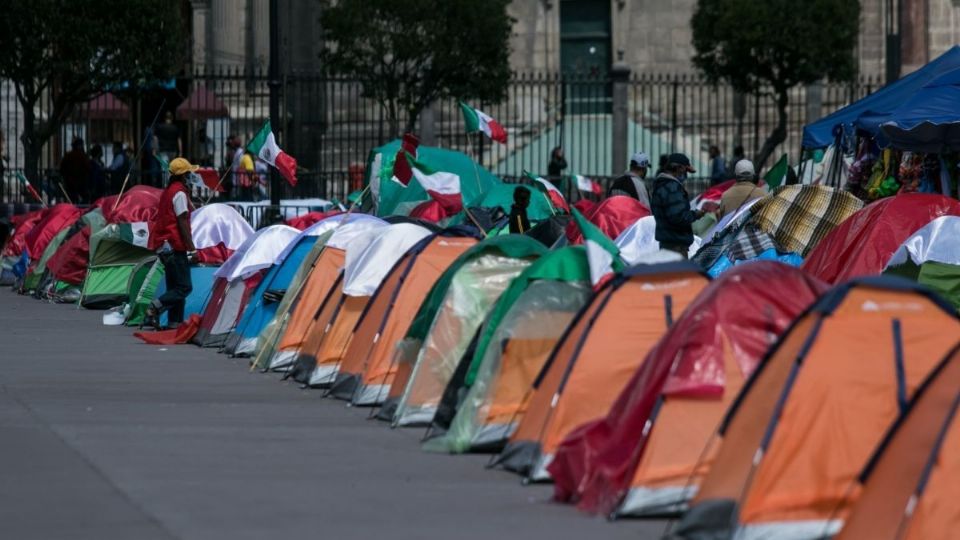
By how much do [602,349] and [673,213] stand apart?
20.1 ft

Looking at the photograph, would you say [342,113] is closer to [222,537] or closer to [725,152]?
[725,152]

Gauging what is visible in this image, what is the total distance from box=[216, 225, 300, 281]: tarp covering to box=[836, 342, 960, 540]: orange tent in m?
10.2

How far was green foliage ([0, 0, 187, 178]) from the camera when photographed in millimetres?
32562

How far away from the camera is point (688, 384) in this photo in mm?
10602

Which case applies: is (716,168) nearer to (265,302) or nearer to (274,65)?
(274,65)

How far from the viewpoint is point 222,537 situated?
998cm

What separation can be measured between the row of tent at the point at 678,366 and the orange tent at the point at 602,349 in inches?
0.4

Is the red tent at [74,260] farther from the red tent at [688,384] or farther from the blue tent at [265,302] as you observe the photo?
the red tent at [688,384]

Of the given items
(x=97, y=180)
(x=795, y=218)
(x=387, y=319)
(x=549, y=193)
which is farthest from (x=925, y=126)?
(x=97, y=180)

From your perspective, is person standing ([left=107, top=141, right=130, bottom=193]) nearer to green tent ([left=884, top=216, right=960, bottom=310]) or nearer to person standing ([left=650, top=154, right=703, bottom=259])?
person standing ([left=650, top=154, right=703, bottom=259])

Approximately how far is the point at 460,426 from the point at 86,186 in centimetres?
2175

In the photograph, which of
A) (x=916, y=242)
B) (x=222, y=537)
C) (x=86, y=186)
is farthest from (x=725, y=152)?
(x=222, y=537)

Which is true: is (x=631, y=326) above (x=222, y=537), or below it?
above

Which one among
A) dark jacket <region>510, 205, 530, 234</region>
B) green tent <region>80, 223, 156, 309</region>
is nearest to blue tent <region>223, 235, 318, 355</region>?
dark jacket <region>510, 205, 530, 234</region>
